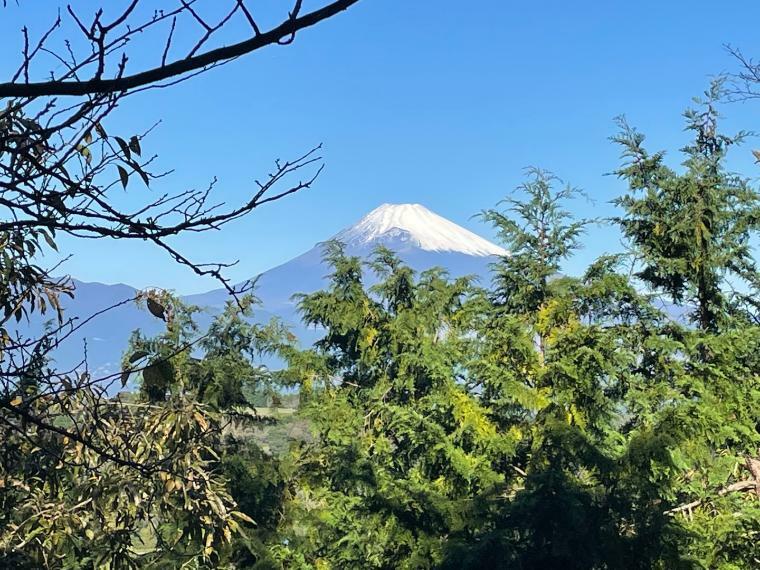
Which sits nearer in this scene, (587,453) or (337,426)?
(587,453)

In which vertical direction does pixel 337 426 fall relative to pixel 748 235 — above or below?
below

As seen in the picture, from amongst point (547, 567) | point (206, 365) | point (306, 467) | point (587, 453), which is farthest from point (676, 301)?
point (206, 365)

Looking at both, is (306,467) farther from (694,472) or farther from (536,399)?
(694,472)

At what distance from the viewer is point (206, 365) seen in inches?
395

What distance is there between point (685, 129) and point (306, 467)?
7392mm

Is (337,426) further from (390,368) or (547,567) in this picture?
(547,567)

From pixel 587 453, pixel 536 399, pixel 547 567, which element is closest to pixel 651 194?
pixel 536 399

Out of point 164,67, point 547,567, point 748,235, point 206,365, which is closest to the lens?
point 164,67

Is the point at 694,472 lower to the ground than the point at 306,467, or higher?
lower

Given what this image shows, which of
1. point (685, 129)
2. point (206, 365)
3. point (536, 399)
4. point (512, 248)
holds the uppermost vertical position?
point (685, 129)

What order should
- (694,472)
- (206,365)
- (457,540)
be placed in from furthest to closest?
(206,365) < (694,472) < (457,540)

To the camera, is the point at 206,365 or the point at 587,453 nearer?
the point at 587,453

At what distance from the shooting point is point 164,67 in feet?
3.65

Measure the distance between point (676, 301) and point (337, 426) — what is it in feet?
17.0
